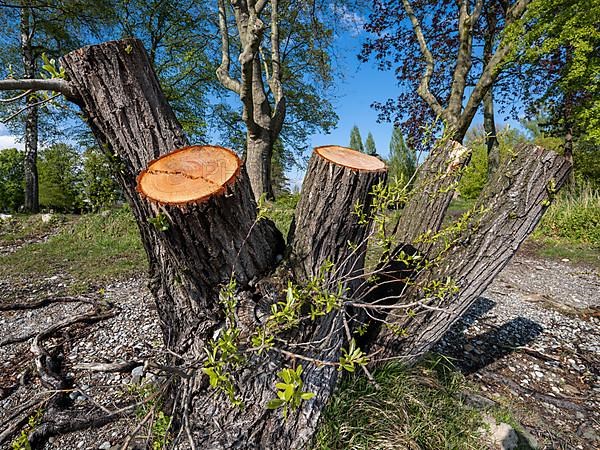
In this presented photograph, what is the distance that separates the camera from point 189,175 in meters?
1.15

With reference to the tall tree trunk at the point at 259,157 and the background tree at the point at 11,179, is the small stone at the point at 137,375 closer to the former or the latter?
the tall tree trunk at the point at 259,157

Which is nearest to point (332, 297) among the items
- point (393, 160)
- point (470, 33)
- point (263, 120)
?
point (263, 120)

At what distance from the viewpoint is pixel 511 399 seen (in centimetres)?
207

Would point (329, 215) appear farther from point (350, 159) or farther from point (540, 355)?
point (540, 355)

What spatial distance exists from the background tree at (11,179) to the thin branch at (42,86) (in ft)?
53.9

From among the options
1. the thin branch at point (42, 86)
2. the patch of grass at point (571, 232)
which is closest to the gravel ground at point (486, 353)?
the thin branch at point (42, 86)

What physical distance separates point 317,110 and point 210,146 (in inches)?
635

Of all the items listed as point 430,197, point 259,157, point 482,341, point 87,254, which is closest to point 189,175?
point 430,197

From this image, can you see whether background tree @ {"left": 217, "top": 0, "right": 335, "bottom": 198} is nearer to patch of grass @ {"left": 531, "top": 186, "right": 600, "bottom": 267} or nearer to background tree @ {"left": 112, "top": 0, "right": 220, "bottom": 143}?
background tree @ {"left": 112, "top": 0, "right": 220, "bottom": 143}

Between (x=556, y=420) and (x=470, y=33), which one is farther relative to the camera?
(x=470, y=33)

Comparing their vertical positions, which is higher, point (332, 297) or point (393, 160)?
point (393, 160)

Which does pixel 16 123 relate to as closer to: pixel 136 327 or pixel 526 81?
pixel 136 327

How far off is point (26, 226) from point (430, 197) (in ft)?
30.4

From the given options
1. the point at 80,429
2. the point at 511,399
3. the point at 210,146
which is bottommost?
the point at 80,429
